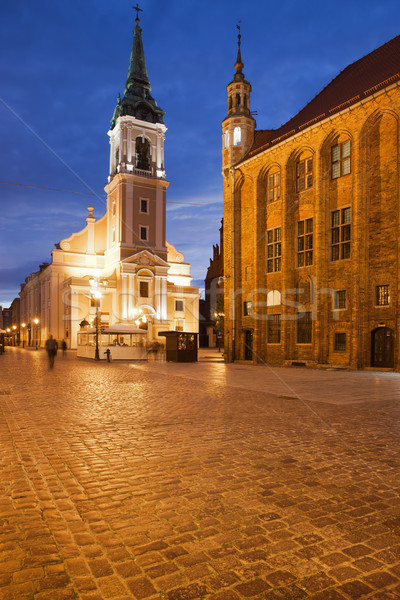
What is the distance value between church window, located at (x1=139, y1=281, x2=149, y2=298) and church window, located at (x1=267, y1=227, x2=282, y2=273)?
2936 cm

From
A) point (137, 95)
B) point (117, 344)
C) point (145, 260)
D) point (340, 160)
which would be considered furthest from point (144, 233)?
point (340, 160)

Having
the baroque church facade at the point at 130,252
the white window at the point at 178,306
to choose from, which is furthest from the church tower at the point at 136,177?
the white window at the point at 178,306

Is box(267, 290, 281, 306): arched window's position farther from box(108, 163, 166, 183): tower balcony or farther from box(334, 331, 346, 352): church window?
box(108, 163, 166, 183): tower balcony

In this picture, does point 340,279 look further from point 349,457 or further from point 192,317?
point 192,317

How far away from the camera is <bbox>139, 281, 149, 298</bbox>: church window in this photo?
57.0m

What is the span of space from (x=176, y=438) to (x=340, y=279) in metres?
20.3

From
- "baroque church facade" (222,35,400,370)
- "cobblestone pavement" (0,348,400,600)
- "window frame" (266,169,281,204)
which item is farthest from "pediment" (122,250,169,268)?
"cobblestone pavement" (0,348,400,600)

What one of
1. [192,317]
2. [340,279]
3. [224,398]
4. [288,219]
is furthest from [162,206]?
[224,398]

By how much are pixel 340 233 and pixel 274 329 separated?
8011mm

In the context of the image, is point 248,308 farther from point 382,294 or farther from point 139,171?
point 139,171

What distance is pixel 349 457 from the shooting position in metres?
5.79

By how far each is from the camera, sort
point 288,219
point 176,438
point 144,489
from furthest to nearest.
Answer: point 288,219 → point 176,438 → point 144,489

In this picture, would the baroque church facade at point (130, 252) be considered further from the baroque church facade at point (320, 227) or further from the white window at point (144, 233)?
the baroque church facade at point (320, 227)

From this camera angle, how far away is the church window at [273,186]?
29953 millimetres
